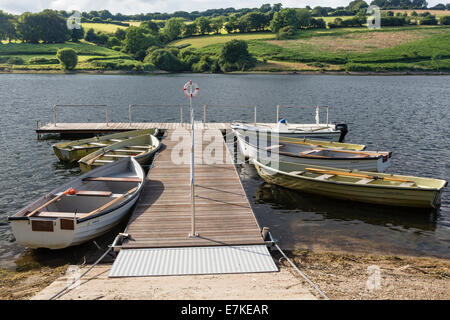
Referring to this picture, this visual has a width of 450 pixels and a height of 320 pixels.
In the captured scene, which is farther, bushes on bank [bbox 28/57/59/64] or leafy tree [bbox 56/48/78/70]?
bushes on bank [bbox 28/57/59/64]

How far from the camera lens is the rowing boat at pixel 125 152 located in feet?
65.9

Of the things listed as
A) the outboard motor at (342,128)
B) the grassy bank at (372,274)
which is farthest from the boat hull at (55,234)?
the outboard motor at (342,128)

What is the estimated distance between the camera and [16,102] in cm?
5184

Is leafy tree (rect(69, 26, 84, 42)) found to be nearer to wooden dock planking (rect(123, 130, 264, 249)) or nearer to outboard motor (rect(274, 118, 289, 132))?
outboard motor (rect(274, 118, 289, 132))

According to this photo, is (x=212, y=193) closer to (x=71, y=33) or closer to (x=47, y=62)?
(x=47, y=62)

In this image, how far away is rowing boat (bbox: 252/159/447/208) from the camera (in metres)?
16.2

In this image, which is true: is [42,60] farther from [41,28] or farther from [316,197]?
[316,197]

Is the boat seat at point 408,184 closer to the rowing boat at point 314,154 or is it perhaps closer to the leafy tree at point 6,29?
the rowing boat at point 314,154

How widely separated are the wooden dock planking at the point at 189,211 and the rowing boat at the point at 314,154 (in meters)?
3.63

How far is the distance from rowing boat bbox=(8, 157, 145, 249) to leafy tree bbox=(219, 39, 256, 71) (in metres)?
115

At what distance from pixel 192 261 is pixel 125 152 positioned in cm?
1363

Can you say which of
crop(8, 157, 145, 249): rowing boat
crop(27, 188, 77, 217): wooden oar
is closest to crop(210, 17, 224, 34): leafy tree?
crop(8, 157, 145, 249): rowing boat

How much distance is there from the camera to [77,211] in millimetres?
14234
